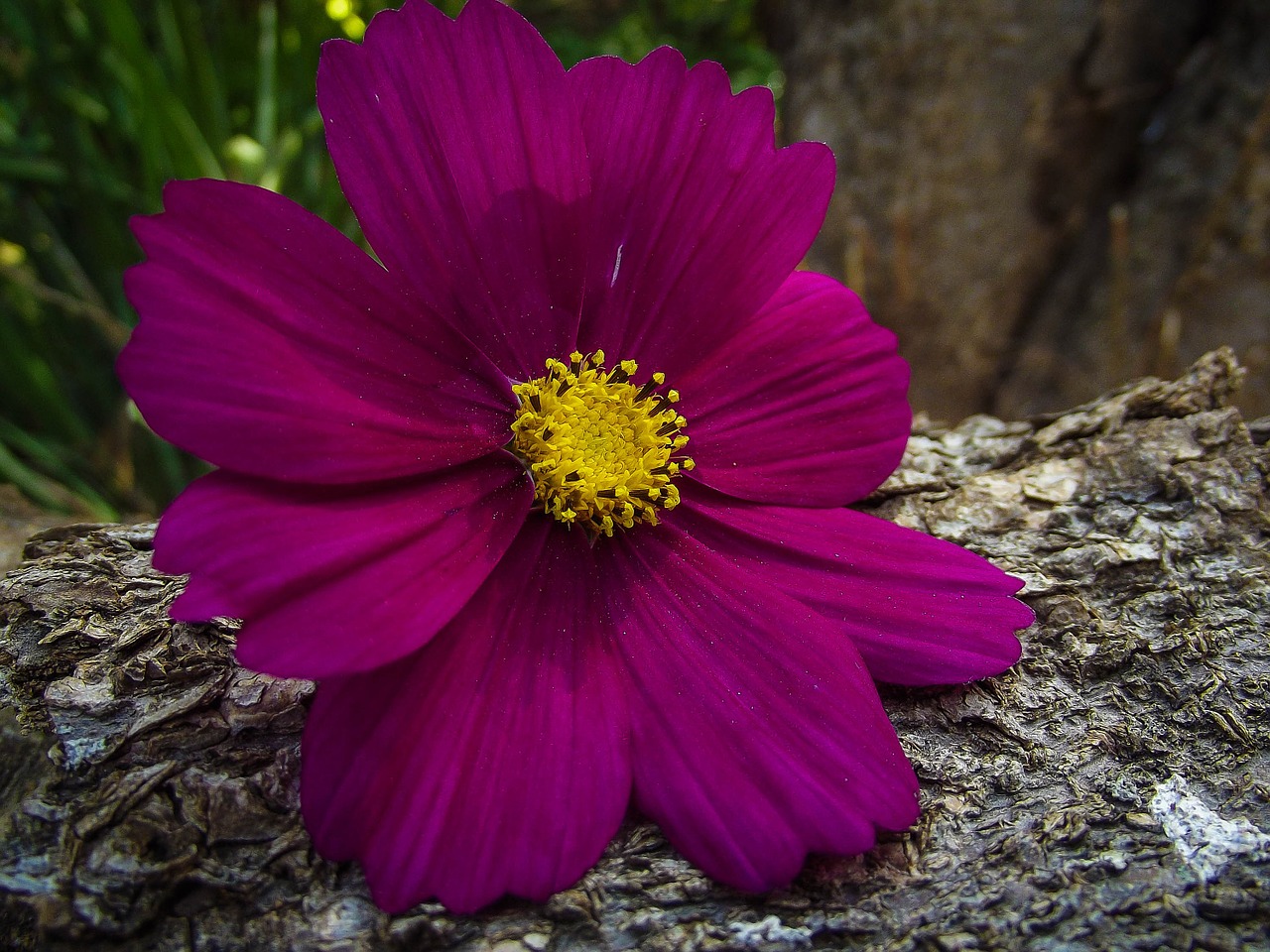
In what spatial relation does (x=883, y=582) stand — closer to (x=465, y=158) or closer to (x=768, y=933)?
(x=768, y=933)

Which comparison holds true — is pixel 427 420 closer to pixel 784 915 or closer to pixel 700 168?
pixel 700 168

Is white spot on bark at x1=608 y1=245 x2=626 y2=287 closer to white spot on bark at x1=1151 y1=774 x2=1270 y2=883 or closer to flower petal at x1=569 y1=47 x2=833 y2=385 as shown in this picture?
flower petal at x1=569 y1=47 x2=833 y2=385

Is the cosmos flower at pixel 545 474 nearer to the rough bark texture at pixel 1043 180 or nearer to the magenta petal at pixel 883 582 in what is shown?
the magenta petal at pixel 883 582

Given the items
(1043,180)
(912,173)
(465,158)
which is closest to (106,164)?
(465,158)

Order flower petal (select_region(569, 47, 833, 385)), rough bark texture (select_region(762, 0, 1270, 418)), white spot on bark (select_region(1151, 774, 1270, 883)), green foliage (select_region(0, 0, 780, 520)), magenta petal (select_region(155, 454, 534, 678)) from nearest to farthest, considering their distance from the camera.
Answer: magenta petal (select_region(155, 454, 534, 678)), white spot on bark (select_region(1151, 774, 1270, 883)), flower petal (select_region(569, 47, 833, 385)), green foliage (select_region(0, 0, 780, 520)), rough bark texture (select_region(762, 0, 1270, 418))

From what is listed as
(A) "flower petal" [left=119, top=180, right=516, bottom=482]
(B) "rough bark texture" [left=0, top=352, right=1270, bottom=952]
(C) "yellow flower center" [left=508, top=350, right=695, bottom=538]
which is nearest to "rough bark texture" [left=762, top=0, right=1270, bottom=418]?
(B) "rough bark texture" [left=0, top=352, right=1270, bottom=952]

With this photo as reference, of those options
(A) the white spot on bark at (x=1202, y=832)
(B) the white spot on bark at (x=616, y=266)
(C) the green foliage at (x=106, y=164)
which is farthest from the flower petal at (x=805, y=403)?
(C) the green foliage at (x=106, y=164)
